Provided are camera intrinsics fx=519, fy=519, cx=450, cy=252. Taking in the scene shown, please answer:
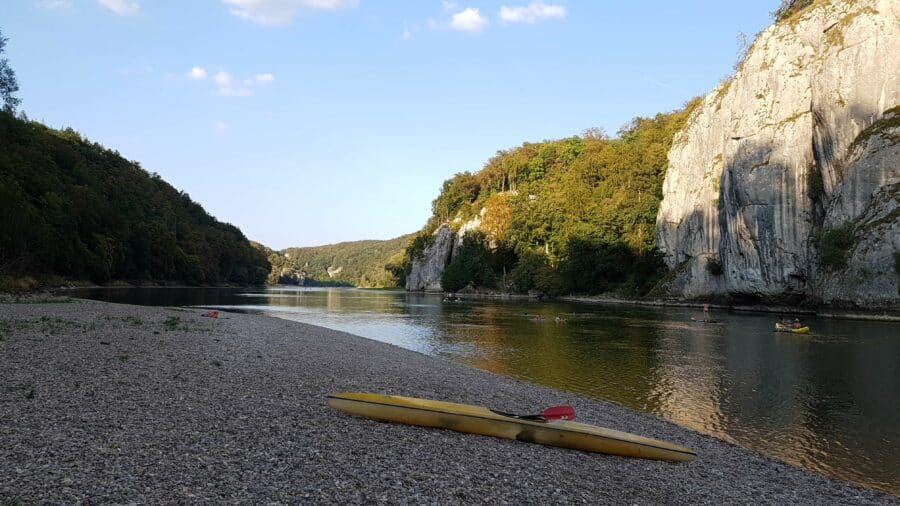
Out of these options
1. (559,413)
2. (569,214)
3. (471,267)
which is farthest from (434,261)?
(559,413)

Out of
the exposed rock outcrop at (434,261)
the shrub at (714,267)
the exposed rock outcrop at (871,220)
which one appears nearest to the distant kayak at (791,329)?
the exposed rock outcrop at (871,220)

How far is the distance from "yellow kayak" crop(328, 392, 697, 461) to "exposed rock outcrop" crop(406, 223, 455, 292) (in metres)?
136

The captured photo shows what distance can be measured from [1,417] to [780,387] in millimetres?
23039

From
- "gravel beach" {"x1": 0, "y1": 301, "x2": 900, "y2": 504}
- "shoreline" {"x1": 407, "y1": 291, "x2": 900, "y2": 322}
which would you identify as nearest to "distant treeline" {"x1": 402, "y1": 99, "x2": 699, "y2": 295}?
"shoreline" {"x1": 407, "y1": 291, "x2": 900, "y2": 322}

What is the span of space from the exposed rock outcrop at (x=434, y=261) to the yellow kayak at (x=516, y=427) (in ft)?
445

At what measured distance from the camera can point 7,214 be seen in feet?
150

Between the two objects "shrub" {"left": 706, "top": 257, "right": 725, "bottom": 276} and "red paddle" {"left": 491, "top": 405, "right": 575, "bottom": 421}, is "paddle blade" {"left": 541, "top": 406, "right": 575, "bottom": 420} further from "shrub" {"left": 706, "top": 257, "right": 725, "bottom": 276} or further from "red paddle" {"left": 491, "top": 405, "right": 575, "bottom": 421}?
"shrub" {"left": 706, "top": 257, "right": 725, "bottom": 276}

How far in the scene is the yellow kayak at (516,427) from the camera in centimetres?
1036

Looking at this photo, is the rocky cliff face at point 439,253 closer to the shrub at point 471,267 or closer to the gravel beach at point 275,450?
the shrub at point 471,267

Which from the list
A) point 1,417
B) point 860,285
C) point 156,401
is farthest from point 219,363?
point 860,285

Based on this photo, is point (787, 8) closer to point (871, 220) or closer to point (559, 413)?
point (871, 220)

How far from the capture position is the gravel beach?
21.4ft

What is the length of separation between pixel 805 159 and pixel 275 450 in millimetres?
69827

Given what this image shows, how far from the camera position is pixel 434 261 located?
15288 centimetres
